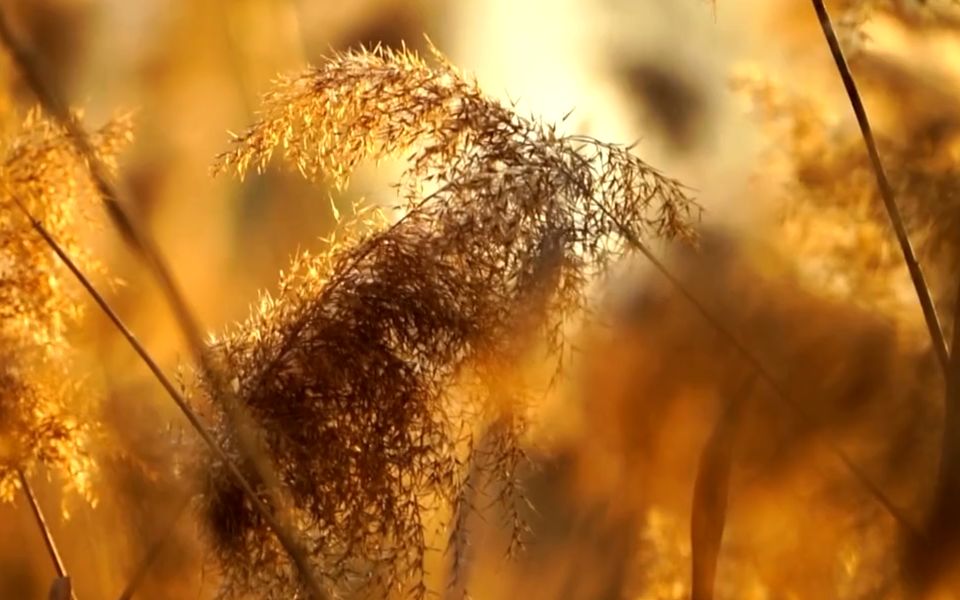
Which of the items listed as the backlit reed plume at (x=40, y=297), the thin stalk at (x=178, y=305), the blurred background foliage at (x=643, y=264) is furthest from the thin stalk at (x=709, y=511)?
the backlit reed plume at (x=40, y=297)

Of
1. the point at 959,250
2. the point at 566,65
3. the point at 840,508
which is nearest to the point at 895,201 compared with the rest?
the point at 959,250

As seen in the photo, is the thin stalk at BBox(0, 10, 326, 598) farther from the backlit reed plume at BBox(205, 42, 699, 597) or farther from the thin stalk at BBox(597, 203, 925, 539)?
the thin stalk at BBox(597, 203, 925, 539)

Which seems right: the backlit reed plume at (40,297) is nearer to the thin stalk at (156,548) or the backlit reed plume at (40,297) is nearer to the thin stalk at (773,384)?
the thin stalk at (156,548)

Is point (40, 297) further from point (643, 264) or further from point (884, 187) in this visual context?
point (884, 187)

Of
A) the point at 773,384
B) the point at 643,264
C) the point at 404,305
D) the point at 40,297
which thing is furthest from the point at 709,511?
the point at 40,297

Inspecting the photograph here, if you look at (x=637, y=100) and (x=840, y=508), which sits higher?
(x=637, y=100)

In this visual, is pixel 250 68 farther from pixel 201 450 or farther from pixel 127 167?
pixel 201 450

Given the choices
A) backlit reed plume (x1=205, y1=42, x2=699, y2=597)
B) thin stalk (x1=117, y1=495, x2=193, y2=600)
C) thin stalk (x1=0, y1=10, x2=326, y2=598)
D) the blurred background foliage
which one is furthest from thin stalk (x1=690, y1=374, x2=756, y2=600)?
thin stalk (x1=117, y1=495, x2=193, y2=600)
